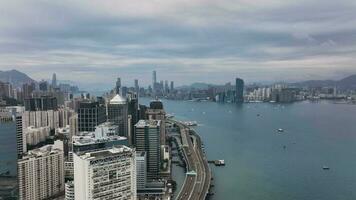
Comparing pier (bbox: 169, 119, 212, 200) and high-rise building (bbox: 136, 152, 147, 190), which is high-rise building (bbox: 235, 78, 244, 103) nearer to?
Answer: pier (bbox: 169, 119, 212, 200)

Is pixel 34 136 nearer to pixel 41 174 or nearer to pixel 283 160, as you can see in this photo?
pixel 41 174

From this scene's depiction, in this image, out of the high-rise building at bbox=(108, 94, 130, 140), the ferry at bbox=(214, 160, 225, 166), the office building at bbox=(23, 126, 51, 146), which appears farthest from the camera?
the office building at bbox=(23, 126, 51, 146)

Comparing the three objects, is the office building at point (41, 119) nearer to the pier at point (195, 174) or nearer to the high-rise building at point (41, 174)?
the pier at point (195, 174)

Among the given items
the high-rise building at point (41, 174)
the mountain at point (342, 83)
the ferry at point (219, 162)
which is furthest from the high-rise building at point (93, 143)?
the mountain at point (342, 83)

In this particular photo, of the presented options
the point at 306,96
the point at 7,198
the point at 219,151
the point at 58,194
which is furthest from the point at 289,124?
the point at 306,96

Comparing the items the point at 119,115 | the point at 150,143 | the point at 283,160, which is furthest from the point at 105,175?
the point at 283,160

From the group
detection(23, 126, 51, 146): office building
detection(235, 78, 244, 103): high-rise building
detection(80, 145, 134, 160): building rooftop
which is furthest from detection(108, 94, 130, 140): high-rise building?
detection(235, 78, 244, 103): high-rise building
